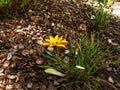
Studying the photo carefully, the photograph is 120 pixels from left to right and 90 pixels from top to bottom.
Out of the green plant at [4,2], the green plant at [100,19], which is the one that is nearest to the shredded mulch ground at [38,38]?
the green plant at [100,19]

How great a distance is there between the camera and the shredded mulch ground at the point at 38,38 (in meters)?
2.14

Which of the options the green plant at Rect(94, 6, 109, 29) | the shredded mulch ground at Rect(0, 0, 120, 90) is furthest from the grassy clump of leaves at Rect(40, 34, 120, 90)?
the green plant at Rect(94, 6, 109, 29)

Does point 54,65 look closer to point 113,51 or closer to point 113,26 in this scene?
point 113,51

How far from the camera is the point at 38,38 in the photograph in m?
2.55

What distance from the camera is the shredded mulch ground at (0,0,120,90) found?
2.14 metres

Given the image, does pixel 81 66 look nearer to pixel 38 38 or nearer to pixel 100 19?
pixel 38 38

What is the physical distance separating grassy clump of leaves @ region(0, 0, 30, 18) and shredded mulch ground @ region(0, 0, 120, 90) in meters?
0.07

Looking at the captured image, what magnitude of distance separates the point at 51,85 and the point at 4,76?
0.41m

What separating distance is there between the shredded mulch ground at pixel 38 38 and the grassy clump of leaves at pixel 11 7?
7cm

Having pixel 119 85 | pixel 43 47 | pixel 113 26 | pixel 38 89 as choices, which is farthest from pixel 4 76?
pixel 113 26

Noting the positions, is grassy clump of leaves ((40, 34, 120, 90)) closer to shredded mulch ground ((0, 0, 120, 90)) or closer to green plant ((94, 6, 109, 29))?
shredded mulch ground ((0, 0, 120, 90))

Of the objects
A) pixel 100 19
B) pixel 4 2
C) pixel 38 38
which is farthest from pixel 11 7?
pixel 100 19

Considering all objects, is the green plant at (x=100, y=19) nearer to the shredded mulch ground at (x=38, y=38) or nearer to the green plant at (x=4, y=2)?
the shredded mulch ground at (x=38, y=38)

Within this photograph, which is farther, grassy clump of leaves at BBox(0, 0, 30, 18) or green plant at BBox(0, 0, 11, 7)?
grassy clump of leaves at BBox(0, 0, 30, 18)
